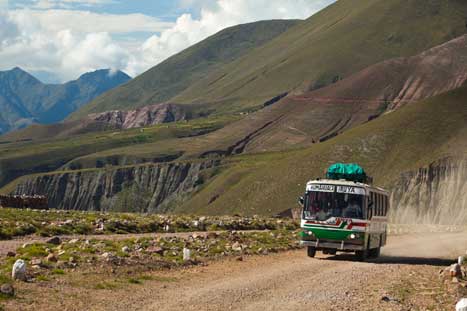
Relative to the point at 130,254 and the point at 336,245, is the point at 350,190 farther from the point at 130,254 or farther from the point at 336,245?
the point at 130,254

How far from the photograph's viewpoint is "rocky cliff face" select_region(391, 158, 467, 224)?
10812 cm

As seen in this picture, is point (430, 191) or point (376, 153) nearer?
point (430, 191)

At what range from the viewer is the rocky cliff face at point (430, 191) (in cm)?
10812

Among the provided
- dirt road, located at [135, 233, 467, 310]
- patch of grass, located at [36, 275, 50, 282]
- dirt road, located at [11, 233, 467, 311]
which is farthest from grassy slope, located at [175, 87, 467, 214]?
patch of grass, located at [36, 275, 50, 282]

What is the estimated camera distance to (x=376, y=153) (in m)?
131

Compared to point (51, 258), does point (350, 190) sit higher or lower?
higher

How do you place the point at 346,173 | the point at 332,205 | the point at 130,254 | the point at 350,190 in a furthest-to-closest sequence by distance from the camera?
the point at 346,173, the point at 350,190, the point at 332,205, the point at 130,254

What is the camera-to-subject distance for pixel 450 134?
125 m

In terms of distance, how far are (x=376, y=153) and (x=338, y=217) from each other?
10128 cm

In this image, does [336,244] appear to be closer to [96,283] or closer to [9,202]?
[96,283]

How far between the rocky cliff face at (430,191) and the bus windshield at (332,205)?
76.5 meters

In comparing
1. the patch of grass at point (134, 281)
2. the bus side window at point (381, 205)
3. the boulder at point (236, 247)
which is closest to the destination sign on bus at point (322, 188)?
the boulder at point (236, 247)

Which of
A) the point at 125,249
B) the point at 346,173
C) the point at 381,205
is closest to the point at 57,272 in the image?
the point at 125,249

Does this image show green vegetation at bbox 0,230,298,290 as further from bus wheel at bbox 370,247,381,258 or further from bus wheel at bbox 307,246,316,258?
bus wheel at bbox 370,247,381,258
